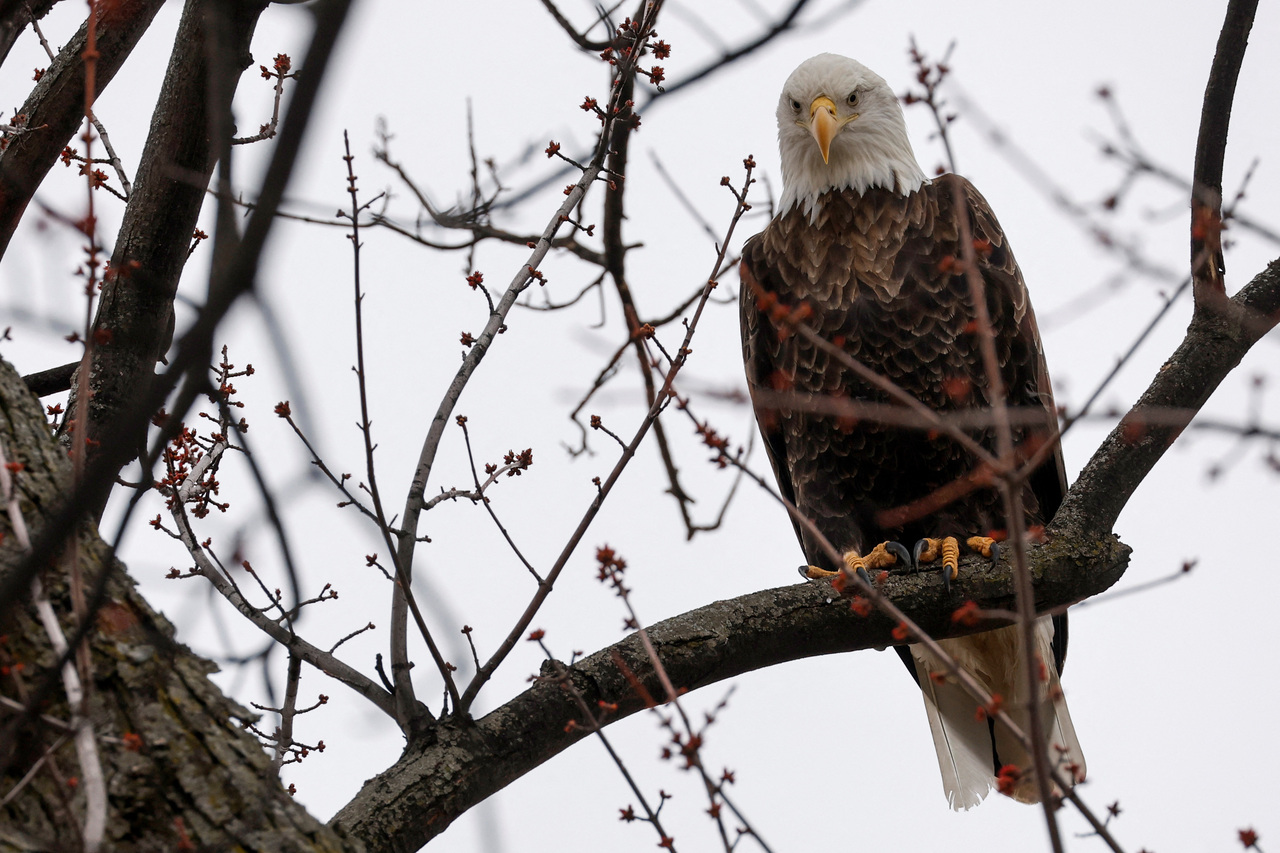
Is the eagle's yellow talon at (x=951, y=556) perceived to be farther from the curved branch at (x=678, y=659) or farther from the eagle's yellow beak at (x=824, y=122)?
the eagle's yellow beak at (x=824, y=122)

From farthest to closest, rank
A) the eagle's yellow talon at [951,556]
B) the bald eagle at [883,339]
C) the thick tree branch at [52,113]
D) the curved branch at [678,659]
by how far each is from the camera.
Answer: the bald eagle at [883,339], the eagle's yellow talon at [951,556], the thick tree branch at [52,113], the curved branch at [678,659]

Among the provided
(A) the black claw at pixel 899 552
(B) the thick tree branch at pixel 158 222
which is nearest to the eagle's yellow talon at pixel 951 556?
(A) the black claw at pixel 899 552

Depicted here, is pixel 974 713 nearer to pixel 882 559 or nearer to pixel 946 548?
pixel 882 559

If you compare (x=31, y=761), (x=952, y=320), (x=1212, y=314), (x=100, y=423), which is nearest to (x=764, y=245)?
(x=952, y=320)

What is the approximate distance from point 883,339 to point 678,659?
1.47 meters

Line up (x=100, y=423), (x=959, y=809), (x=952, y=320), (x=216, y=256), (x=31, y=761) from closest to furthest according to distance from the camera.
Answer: (x=216, y=256), (x=31, y=761), (x=100, y=423), (x=952, y=320), (x=959, y=809)

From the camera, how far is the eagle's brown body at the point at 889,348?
11.0 ft

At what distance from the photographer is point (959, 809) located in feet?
13.0

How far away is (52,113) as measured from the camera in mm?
2322

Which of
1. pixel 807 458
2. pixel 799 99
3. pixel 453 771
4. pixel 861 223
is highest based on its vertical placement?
pixel 799 99

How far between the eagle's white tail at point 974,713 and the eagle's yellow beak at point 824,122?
1683 mm

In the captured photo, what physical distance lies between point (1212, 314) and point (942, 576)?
95cm

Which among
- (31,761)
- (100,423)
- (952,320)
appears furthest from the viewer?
(952,320)

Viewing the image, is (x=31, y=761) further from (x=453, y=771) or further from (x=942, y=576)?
(x=942, y=576)
